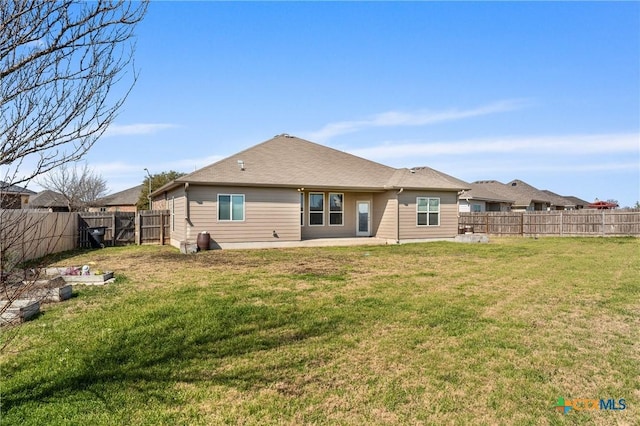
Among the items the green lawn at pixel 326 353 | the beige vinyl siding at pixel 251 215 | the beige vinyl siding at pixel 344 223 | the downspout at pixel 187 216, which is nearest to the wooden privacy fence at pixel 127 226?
the downspout at pixel 187 216

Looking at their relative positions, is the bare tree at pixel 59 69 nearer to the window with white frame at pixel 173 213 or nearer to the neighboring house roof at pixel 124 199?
the window with white frame at pixel 173 213

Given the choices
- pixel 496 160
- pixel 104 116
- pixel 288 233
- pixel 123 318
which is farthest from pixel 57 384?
pixel 496 160

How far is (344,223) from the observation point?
19656 millimetres

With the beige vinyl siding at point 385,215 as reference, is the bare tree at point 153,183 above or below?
above

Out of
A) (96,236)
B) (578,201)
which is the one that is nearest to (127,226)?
(96,236)

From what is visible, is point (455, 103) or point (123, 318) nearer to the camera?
point (123, 318)

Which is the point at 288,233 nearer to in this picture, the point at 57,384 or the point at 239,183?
the point at 239,183

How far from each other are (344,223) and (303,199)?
8.56 ft

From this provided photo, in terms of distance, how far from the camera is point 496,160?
25.5 m

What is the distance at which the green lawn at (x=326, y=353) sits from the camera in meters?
3.21

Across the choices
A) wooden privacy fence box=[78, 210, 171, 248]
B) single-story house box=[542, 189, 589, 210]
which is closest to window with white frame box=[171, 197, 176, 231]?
wooden privacy fence box=[78, 210, 171, 248]

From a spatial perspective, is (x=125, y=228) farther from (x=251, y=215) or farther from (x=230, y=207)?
(x=251, y=215)

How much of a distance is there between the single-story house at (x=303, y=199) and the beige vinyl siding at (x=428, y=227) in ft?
0.16

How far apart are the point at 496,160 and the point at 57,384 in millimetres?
26735
